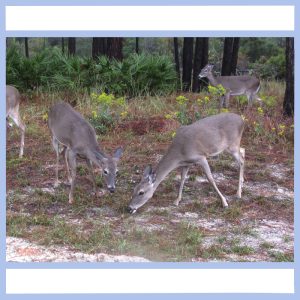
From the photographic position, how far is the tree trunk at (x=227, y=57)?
1873 cm

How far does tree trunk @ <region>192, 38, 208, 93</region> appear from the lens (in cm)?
1884

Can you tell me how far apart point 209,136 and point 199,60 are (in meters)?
11.2

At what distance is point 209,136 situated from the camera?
28.8 ft

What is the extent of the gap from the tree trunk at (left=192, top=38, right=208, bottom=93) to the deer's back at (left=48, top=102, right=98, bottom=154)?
30.7 ft

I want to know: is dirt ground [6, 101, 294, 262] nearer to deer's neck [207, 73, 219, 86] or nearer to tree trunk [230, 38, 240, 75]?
deer's neck [207, 73, 219, 86]

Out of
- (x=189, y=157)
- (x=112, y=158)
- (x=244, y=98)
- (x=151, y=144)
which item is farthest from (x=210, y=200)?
(x=244, y=98)

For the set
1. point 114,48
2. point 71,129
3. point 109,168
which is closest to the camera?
point 109,168

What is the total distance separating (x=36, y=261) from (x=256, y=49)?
80.4 ft

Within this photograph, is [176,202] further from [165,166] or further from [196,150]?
[196,150]

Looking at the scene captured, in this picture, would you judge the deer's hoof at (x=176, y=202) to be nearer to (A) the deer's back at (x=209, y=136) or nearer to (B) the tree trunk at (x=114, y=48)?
(A) the deer's back at (x=209, y=136)

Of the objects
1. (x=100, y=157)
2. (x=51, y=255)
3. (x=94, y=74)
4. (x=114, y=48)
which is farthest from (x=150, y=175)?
(x=114, y=48)

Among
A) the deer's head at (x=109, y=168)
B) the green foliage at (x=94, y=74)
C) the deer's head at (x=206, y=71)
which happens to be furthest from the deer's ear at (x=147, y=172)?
the deer's head at (x=206, y=71)

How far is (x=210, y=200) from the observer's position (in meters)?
8.76

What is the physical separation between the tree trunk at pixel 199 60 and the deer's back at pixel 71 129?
9362mm
